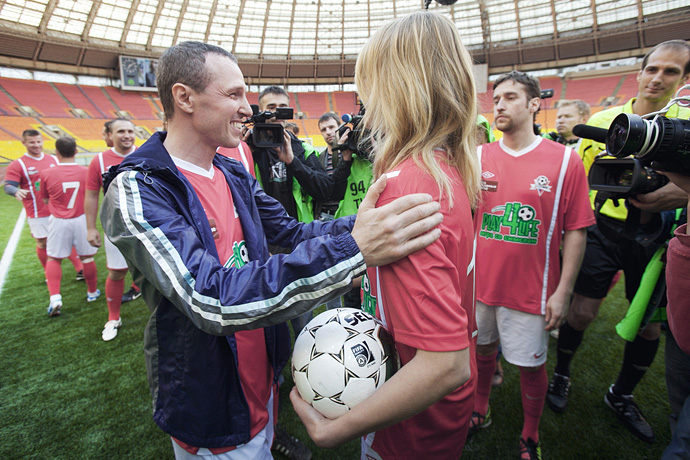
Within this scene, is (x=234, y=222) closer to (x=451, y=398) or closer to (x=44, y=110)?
(x=451, y=398)

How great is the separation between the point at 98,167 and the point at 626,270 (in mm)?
5057

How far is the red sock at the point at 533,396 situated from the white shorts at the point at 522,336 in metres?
0.08

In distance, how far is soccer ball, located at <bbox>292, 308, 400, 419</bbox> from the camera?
0.95 metres

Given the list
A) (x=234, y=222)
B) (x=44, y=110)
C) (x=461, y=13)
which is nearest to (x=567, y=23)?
(x=461, y=13)

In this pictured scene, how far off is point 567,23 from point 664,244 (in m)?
26.7

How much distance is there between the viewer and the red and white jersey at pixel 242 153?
8.80 ft

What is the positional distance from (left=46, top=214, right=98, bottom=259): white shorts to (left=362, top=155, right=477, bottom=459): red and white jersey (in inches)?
192

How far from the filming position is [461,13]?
21922mm

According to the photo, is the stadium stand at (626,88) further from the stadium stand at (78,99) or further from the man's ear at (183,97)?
the stadium stand at (78,99)

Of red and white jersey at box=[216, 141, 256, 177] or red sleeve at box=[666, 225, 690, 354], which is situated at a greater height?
red and white jersey at box=[216, 141, 256, 177]

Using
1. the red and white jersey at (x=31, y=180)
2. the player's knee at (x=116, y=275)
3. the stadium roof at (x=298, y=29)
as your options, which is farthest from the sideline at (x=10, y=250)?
the stadium roof at (x=298, y=29)

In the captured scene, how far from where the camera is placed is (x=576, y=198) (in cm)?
193

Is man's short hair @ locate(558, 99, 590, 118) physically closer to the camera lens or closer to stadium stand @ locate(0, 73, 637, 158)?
the camera lens

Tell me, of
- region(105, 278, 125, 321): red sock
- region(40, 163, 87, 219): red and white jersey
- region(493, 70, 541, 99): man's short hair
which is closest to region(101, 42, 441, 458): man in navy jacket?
region(493, 70, 541, 99): man's short hair
